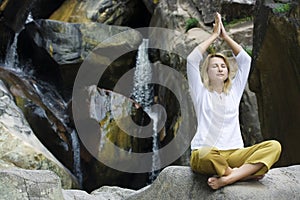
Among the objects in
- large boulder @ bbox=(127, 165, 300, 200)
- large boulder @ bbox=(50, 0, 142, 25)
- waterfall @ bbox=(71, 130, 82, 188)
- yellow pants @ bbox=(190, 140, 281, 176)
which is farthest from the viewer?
large boulder @ bbox=(50, 0, 142, 25)

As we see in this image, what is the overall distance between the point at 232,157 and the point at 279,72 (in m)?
3.20

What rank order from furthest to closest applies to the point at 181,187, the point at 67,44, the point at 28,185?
the point at 67,44
the point at 181,187
the point at 28,185

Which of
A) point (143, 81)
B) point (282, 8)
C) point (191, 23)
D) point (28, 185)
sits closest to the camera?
point (28, 185)

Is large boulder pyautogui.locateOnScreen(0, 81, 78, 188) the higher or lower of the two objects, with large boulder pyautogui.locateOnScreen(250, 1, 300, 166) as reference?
lower

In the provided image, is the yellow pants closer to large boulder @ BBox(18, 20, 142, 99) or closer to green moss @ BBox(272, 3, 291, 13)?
green moss @ BBox(272, 3, 291, 13)

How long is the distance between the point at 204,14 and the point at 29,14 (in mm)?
6043

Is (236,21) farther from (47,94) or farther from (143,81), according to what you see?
(47,94)

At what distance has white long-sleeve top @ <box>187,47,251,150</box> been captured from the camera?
354 cm

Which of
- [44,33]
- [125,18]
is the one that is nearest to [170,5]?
[125,18]

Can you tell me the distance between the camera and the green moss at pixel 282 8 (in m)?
5.92

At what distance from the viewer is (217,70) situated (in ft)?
12.4

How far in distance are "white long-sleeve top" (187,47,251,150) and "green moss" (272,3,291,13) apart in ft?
8.33

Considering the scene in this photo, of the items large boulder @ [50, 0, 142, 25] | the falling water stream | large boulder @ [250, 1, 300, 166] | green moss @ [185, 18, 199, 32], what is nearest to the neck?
large boulder @ [250, 1, 300, 166]

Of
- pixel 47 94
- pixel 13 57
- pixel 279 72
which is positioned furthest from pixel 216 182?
pixel 13 57
